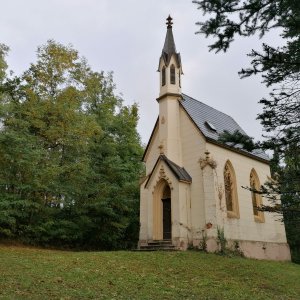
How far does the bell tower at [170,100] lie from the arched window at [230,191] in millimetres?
2890

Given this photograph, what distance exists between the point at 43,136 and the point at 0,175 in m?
4.99

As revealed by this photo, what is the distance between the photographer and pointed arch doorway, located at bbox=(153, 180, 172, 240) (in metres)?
19.6

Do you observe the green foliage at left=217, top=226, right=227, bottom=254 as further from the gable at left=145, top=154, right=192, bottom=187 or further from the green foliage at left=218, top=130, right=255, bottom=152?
the green foliage at left=218, top=130, right=255, bottom=152

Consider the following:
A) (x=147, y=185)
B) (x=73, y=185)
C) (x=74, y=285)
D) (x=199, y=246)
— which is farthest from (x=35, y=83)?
(x=74, y=285)

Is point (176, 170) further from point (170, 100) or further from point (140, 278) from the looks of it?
point (140, 278)

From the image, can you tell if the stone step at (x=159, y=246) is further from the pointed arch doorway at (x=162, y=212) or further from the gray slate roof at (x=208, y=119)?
the gray slate roof at (x=208, y=119)

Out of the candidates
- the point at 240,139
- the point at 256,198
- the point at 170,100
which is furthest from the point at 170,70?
the point at 240,139

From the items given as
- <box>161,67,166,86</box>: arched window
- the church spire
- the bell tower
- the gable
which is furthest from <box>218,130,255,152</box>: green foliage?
<box>161,67,166,86</box>: arched window

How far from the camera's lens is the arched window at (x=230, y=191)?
65.5ft

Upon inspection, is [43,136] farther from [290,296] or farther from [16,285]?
[290,296]

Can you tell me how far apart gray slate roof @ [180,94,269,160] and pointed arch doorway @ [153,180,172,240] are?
3.98m

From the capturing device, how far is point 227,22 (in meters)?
6.67

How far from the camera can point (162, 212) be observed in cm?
2012

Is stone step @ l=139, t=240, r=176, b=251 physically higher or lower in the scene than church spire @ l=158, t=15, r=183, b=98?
lower
